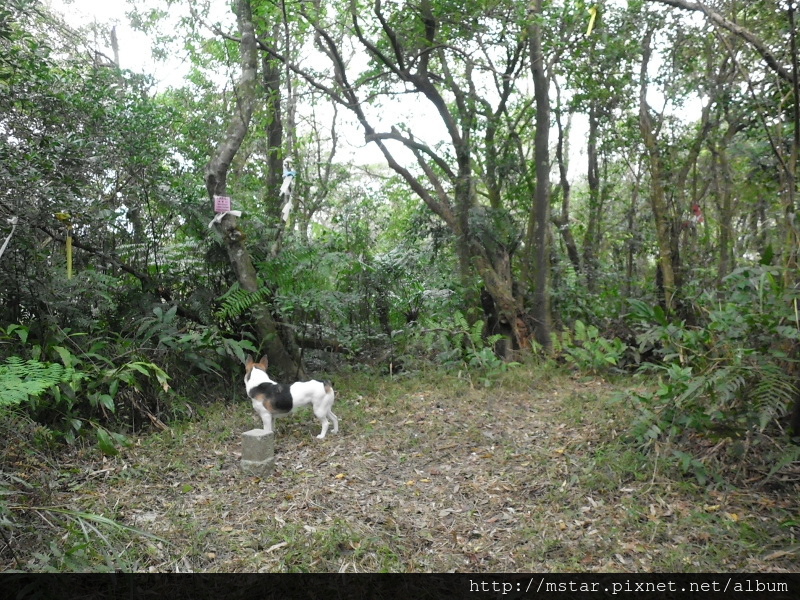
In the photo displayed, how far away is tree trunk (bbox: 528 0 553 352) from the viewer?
24.7ft

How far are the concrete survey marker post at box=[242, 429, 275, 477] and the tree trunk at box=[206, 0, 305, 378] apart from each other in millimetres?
2171

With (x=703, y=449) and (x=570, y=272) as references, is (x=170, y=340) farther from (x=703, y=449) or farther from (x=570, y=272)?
(x=570, y=272)

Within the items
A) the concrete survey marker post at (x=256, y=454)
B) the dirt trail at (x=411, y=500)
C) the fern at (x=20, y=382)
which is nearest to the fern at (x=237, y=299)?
the dirt trail at (x=411, y=500)

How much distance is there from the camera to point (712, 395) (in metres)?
4.41

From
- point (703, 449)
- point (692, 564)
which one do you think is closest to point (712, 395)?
point (703, 449)

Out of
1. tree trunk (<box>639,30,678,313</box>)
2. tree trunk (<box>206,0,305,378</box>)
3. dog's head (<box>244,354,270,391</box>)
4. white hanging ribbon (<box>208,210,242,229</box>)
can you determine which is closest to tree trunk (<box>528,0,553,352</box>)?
tree trunk (<box>639,30,678,313</box>)

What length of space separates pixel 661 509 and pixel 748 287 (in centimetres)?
188

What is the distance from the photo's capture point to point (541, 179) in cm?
794

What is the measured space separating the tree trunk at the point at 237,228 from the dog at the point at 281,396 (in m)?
1.39

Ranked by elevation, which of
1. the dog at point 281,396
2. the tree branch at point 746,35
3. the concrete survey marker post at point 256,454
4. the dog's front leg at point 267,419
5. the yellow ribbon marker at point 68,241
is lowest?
the concrete survey marker post at point 256,454

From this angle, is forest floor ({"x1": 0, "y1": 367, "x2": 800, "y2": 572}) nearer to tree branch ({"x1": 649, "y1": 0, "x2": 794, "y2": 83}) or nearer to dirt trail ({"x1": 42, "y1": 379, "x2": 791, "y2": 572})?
dirt trail ({"x1": 42, "y1": 379, "x2": 791, "y2": 572})

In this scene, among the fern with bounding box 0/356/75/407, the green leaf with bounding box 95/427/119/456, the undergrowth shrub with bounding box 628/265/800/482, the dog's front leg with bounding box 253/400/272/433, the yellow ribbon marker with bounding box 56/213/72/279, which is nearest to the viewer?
the fern with bounding box 0/356/75/407

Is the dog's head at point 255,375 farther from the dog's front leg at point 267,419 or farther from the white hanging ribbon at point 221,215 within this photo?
the white hanging ribbon at point 221,215

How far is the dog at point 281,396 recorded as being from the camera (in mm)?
5242
